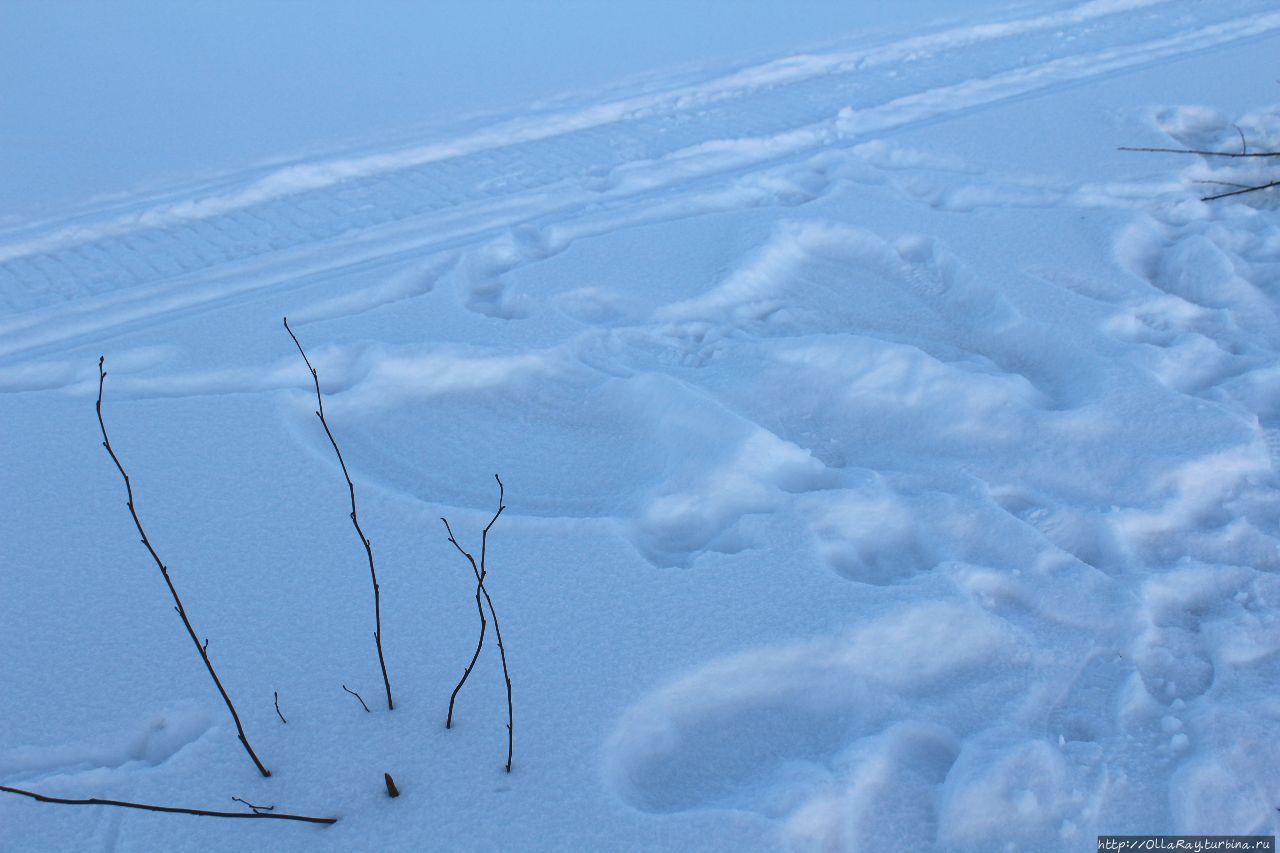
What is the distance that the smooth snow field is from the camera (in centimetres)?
179

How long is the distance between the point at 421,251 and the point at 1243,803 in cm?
301

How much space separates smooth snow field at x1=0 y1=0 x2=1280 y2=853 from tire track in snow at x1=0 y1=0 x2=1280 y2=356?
3 cm

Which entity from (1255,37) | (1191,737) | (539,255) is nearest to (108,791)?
(1191,737)

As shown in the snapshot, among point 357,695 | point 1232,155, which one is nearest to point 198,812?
point 357,695

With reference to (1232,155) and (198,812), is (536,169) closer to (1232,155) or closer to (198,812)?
(1232,155)

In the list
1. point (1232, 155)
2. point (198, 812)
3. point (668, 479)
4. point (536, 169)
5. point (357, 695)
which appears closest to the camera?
point (198, 812)

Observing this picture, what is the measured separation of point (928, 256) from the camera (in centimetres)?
348

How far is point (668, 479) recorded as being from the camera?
96.7 inches

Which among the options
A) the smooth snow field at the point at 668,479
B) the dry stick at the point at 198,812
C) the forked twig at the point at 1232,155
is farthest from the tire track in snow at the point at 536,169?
the dry stick at the point at 198,812

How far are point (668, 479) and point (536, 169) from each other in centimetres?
255

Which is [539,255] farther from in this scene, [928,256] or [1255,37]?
[1255,37]

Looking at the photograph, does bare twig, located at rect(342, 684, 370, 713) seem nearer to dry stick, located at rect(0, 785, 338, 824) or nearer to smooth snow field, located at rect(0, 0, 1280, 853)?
smooth snow field, located at rect(0, 0, 1280, 853)

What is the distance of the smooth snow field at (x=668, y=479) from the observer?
5.86 ft

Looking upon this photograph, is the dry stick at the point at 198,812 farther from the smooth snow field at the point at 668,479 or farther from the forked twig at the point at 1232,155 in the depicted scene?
the forked twig at the point at 1232,155
